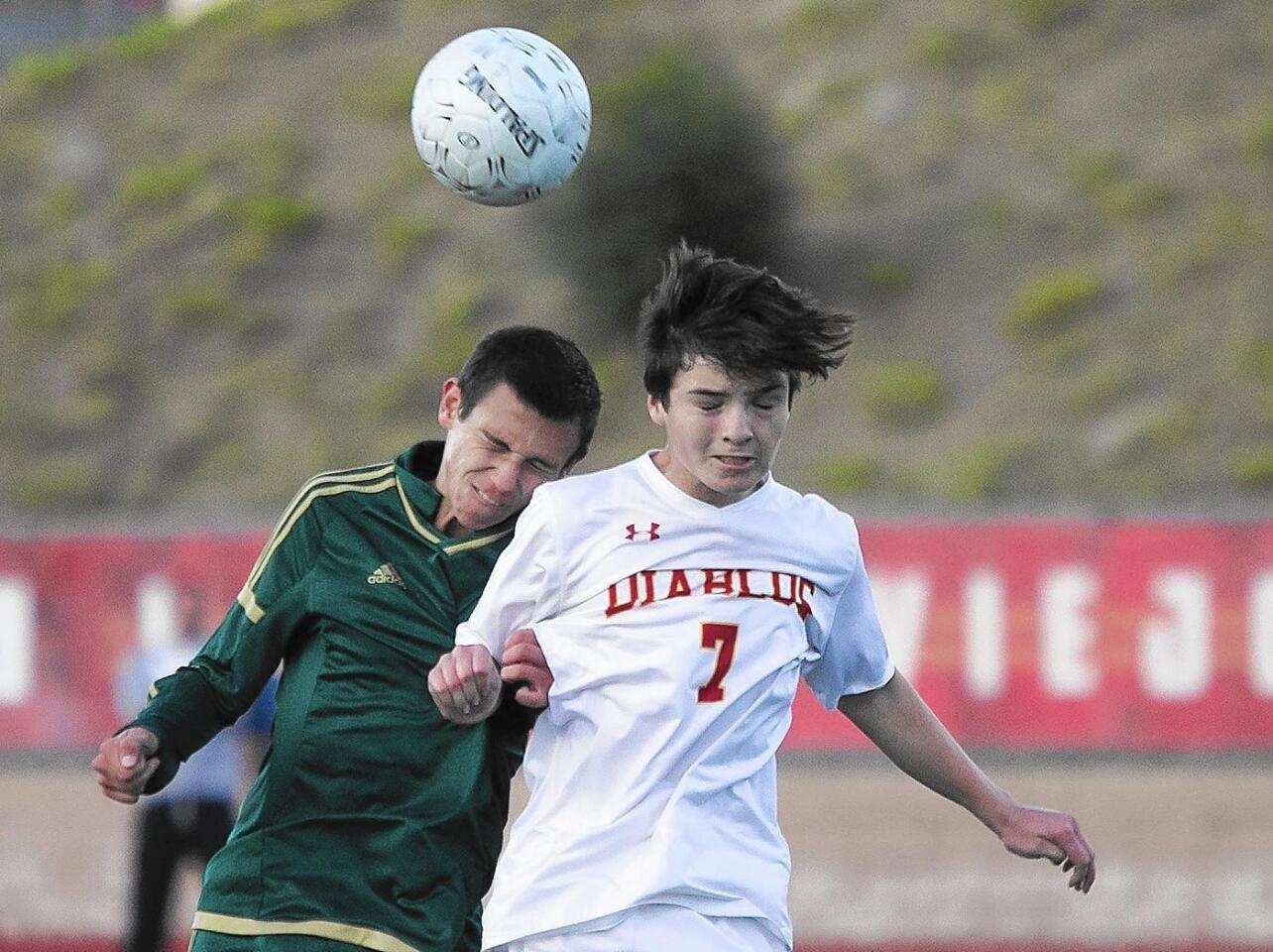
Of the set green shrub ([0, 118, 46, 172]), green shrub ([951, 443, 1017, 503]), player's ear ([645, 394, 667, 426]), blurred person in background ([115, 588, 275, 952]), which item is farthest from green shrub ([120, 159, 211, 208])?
player's ear ([645, 394, 667, 426])

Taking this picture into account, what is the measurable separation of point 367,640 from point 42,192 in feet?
80.3

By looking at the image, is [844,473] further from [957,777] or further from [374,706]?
[374,706]

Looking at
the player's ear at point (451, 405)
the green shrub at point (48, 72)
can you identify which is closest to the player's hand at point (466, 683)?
the player's ear at point (451, 405)

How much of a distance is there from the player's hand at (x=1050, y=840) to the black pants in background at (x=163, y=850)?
18.9ft

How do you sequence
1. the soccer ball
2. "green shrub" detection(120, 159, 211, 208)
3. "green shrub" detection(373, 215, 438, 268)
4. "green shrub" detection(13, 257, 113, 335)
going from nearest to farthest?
the soccer ball < "green shrub" detection(13, 257, 113, 335) < "green shrub" detection(373, 215, 438, 268) < "green shrub" detection(120, 159, 211, 208)

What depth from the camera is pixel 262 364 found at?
79.5ft

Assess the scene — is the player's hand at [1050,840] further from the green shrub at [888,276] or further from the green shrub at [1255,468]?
the green shrub at [888,276]

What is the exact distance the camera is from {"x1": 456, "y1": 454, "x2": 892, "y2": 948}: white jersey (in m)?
3.53

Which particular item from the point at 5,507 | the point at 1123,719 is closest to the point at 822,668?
the point at 1123,719

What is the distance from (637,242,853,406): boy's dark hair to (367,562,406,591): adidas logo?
0.65 meters

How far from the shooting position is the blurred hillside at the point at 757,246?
69.7 feet

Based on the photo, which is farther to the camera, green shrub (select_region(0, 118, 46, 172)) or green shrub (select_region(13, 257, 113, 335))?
green shrub (select_region(0, 118, 46, 172))

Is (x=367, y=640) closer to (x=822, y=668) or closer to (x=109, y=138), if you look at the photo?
(x=822, y=668)

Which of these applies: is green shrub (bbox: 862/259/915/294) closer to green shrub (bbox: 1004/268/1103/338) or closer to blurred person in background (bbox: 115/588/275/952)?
green shrub (bbox: 1004/268/1103/338)
